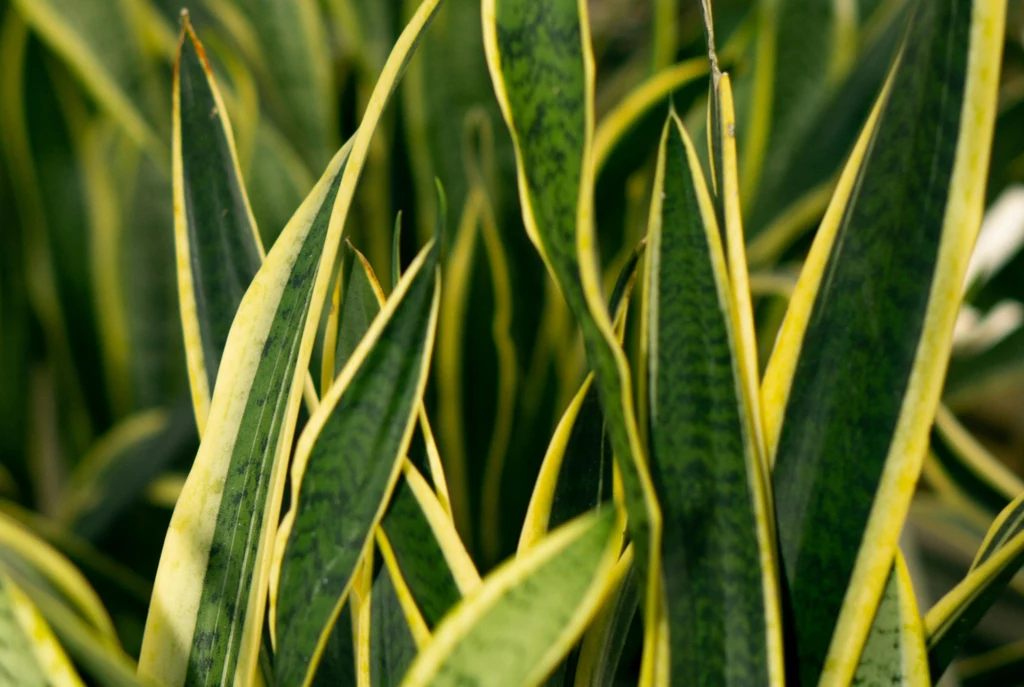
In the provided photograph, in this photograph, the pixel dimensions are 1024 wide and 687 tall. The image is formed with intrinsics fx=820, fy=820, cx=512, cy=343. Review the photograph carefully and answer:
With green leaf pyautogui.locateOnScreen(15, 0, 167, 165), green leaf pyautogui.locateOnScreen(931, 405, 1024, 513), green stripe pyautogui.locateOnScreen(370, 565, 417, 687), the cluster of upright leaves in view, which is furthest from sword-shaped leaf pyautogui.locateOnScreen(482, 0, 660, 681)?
green leaf pyautogui.locateOnScreen(15, 0, 167, 165)

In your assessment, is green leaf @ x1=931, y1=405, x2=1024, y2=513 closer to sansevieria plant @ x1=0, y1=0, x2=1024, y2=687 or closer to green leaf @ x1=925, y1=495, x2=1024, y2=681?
sansevieria plant @ x1=0, y1=0, x2=1024, y2=687

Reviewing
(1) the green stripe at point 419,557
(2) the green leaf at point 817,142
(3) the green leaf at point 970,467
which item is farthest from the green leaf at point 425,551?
(2) the green leaf at point 817,142

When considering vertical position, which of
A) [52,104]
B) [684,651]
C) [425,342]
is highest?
[52,104]

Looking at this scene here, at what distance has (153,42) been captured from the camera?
30.3 inches

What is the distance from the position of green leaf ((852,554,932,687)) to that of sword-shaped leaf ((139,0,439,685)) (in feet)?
0.71

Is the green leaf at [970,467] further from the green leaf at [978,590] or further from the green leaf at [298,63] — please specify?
the green leaf at [298,63]

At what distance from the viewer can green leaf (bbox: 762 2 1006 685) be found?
0.81 feet

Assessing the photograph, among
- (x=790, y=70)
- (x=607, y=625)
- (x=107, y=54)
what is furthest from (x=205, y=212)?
(x=790, y=70)

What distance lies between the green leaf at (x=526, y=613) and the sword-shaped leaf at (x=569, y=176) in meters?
0.02

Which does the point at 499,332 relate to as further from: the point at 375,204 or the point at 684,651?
the point at 684,651

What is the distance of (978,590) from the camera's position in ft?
0.93

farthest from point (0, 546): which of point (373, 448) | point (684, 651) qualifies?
point (684, 651)

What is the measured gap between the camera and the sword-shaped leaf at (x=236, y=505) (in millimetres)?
291

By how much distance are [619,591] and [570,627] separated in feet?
0.30
